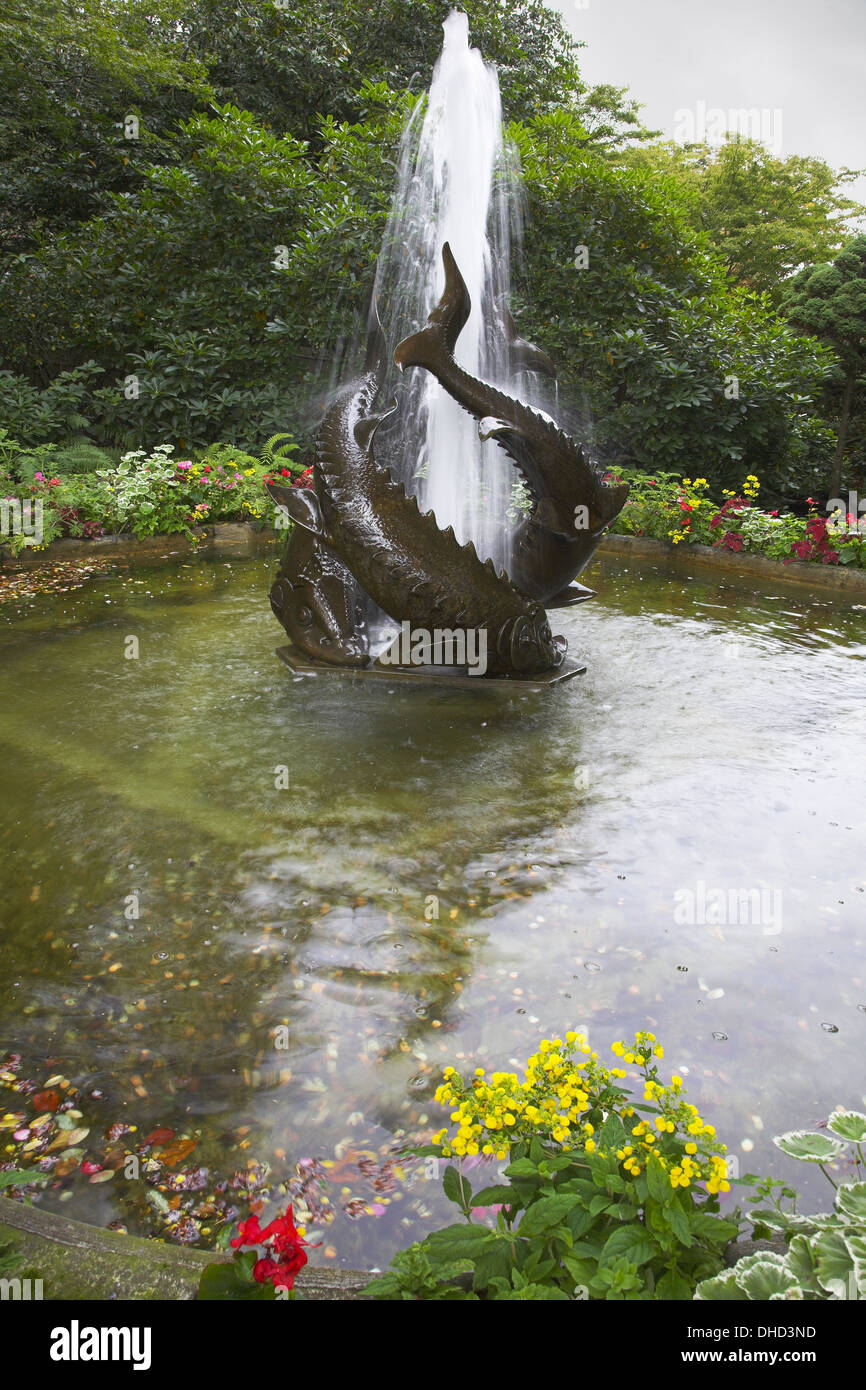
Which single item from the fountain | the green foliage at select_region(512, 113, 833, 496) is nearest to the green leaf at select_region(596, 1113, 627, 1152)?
the fountain

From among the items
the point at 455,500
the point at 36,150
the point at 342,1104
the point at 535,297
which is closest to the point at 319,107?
the point at 36,150

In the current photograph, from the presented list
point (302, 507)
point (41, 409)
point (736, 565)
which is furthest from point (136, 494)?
point (736, 565)

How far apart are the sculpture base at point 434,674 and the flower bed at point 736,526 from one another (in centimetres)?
473

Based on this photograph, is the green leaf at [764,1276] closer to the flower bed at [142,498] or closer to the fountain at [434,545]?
the fountain at [434,545]

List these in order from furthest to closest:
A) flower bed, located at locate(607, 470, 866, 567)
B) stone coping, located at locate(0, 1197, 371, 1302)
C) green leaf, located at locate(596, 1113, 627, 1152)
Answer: flower bed, located at locate(607, 470, 866, 567) → green leaf, located at locate(596, 1113, 627, 1152) → stone coping, located at locate(0, 1197, 371, 1302)

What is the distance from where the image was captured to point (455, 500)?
948cm

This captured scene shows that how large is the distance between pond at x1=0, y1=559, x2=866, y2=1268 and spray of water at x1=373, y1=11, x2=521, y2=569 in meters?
3.21

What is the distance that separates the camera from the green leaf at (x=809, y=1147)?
5.50 ft

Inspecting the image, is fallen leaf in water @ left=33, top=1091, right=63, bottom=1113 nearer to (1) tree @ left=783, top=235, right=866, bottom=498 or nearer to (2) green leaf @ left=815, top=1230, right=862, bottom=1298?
(2) green leaf @ left=815, top=1230, right=862, bottom=1298

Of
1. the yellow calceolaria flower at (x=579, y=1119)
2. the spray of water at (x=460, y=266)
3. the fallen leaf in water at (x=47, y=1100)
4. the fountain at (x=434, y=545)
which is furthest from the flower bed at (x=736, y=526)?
the fallen leaf in water at (x=47, y=1100)

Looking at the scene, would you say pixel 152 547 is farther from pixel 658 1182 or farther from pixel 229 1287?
pixel 658 1182

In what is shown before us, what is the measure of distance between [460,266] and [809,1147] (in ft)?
36.4

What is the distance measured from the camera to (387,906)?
3492 mm

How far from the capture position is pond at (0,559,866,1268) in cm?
246
